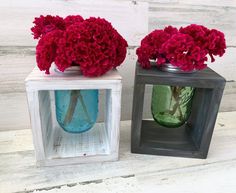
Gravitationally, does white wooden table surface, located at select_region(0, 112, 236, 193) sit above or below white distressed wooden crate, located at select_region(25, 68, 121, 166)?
below

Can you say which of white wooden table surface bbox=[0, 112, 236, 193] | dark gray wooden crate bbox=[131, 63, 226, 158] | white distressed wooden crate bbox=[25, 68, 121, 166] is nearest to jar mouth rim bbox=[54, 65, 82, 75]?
white distressed wooden crate bbox=[25, 68, 121, 166]

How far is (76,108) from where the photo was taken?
1.93ft

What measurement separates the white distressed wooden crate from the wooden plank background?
0.43 feet

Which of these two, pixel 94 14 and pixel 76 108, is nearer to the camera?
pixel 76 108

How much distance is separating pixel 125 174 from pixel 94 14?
0.47m

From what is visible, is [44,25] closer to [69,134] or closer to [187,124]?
[69,134]

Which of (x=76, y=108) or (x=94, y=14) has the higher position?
(x=94, y=14)

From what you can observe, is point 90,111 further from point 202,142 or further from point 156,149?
point 202,142

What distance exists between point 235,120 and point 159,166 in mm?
436

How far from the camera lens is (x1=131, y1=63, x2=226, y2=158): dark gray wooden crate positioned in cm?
53

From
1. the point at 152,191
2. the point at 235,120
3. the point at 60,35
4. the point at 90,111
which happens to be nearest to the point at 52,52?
the point at 60,35

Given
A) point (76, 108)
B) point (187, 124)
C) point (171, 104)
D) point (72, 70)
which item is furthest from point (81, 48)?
point (187, 124)

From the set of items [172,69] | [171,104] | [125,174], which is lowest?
[125,174]

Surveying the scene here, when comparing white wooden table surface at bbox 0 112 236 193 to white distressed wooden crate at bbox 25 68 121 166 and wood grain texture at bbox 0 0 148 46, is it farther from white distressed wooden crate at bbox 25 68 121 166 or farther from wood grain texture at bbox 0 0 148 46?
wood grain texture at bbox 0 0 148 46
